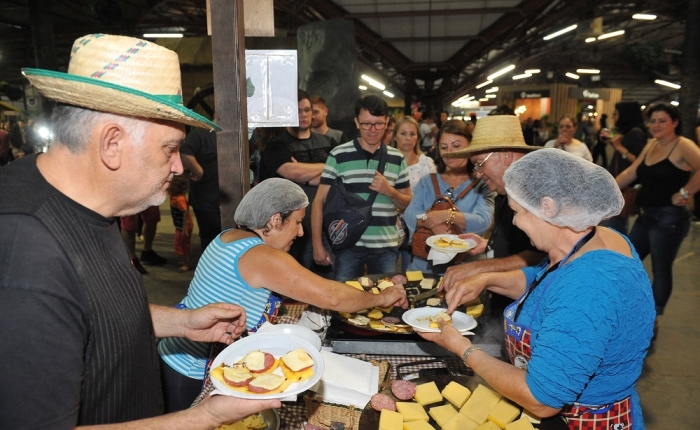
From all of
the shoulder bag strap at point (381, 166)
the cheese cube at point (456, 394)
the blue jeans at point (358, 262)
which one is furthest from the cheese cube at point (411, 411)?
the shoulder bag strap at point (381, 166)

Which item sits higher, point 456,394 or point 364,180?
point 364,180

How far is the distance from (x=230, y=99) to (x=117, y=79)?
4.05ft

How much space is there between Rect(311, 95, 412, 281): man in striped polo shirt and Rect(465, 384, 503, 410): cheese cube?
2.12 metres

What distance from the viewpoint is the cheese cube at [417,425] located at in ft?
5.41

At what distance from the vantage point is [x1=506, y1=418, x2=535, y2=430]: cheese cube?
164 cm

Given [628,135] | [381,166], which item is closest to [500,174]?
[381,166]

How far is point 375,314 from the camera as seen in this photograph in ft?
8.41

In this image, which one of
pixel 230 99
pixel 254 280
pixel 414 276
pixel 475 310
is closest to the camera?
pixel 254 280

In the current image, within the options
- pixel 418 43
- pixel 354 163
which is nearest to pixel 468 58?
pixel 418 43

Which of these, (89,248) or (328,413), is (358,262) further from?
(89,248)

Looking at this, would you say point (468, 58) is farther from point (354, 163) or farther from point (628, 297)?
point (628, 297)

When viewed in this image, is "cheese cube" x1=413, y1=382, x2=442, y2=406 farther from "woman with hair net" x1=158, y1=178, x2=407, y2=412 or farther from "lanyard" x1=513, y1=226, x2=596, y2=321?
"woman with hair net" x1=158, y1=178, x2=407, y2=412

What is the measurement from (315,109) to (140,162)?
3.81 meters

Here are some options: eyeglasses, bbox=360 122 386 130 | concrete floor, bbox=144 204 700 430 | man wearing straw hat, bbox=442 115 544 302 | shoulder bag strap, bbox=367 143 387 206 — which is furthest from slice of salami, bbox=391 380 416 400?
concrete floor, bbox=144 204 700 430
